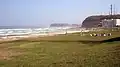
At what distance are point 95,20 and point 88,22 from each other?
10.9 meters

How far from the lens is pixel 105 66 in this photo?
36.6ft

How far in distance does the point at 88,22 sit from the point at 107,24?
73033 mm

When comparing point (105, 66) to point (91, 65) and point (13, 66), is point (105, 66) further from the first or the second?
point (13, 66)

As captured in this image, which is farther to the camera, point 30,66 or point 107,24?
point 107,24

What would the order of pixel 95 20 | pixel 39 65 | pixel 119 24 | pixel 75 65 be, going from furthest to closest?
pixel 95 20, pixel 119 24, pixel 39 65, pixel 75 65

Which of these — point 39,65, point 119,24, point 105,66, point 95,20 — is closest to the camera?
point 105,66

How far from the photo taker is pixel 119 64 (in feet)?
37.2

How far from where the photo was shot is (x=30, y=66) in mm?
12477

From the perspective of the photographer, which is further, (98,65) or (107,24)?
(107,24)

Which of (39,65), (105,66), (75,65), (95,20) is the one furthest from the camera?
(95,20)

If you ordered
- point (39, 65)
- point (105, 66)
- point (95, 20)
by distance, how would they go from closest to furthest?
point (105, 66), point (39, 65), point (95, 20)

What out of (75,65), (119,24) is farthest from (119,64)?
(119,24)

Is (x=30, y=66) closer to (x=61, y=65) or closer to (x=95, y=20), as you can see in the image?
(x=61, y=65)

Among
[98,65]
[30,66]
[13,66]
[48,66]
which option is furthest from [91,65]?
[13,66]
